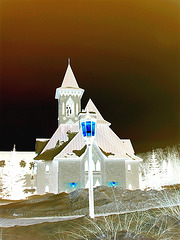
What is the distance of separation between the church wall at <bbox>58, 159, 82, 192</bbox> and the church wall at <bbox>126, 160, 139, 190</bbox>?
736cm

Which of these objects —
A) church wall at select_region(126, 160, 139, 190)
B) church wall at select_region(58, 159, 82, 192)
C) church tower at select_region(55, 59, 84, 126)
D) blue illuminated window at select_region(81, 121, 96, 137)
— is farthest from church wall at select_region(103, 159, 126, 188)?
blue illuminated window at select_region(81, 121, 96, 137)

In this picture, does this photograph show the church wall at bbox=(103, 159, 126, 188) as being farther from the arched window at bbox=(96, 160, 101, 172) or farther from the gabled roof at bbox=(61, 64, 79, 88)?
the gabled roof at bbox=(61, 64, 79, 88)

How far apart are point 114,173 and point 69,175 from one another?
5415 millimetres

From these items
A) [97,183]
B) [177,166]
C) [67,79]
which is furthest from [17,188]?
[177,166]

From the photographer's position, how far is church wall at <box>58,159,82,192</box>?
26.3m

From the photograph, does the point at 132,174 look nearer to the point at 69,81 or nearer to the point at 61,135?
the point at 61,135

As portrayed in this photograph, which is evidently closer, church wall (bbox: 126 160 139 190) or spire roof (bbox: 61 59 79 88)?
church wall (bbox: 126 160 139 190)

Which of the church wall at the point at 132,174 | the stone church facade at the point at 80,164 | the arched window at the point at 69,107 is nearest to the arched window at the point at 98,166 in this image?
the stone church facade at the point at 80,164

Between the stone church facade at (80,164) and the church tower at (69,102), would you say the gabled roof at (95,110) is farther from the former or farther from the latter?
the church tower at (69,102)

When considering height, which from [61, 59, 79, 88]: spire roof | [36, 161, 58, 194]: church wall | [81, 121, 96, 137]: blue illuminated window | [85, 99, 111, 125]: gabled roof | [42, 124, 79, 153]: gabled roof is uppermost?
[61, 59, 79, 88]: spire roof

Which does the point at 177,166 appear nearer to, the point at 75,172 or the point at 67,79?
the point at 67,79

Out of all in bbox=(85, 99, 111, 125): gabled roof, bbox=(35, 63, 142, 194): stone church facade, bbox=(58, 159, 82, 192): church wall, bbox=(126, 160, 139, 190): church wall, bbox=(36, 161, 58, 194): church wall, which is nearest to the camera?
bbox=(58, 159, 82, 192): church wall

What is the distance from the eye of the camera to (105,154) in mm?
27453

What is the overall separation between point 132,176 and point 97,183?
234 inches
